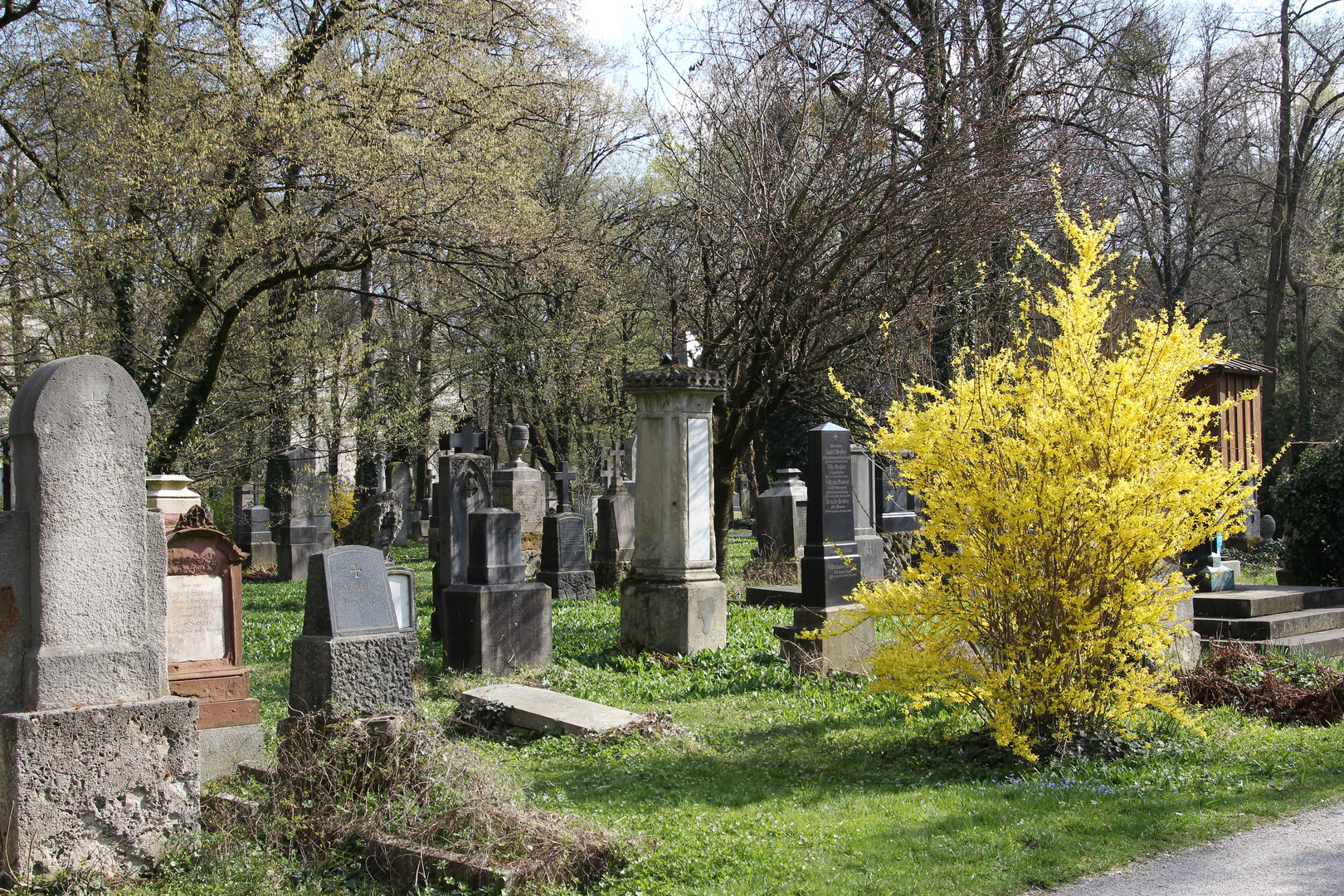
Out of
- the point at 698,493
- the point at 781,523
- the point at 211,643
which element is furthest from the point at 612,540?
the point at 211,643

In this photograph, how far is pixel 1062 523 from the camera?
6062mm

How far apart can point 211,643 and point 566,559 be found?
8.03m

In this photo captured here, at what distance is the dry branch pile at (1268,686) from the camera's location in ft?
24.4

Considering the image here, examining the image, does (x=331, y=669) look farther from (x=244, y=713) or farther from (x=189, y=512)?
(x=189, y=512)

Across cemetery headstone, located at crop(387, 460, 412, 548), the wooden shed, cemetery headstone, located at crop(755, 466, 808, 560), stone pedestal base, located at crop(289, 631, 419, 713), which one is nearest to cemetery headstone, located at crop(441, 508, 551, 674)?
stone pedestal base, located at crop(289, 631, 419, 713)

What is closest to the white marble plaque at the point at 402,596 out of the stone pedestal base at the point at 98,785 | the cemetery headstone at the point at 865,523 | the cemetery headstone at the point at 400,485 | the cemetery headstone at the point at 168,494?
the cemetery headstone at the point at 168,494

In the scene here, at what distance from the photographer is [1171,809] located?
17.8ft

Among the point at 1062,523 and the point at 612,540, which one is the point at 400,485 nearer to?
the point at 612,540

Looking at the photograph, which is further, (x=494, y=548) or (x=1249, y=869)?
(x=494, y=548)

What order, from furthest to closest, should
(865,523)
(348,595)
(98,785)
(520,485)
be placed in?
(520,485), (865,523), (348,595), (98,785)

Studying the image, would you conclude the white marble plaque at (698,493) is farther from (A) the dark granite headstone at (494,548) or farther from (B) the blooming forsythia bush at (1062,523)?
(B) the blooming forsythia bush at (1062,523)

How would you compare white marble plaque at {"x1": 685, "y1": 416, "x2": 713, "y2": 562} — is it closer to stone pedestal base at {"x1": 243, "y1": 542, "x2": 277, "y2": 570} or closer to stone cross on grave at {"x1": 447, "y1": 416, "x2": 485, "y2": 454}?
stone cross on grave at {"x1": 447, "y1": 416, "x2": 485, "y2": 454}

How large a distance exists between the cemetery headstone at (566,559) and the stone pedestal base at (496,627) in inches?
184

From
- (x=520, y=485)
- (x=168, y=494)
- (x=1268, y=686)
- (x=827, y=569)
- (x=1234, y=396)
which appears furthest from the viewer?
(x=520, y=485)
